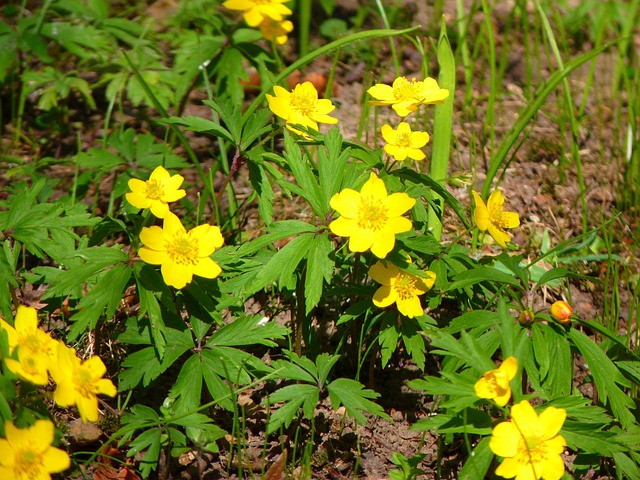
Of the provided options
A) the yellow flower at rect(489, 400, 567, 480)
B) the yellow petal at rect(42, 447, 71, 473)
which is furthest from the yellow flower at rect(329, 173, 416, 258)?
the yellow petal at rect(42, 447, 71, 473)

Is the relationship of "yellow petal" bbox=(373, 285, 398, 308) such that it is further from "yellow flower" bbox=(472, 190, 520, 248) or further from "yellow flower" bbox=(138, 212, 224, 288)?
"yellow flower" bbox=(138, 212, 224, 288)

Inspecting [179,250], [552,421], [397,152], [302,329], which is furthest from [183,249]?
[552,421]

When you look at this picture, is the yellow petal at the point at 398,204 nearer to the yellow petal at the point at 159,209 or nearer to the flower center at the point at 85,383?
the yellow petal at the point at 159,209

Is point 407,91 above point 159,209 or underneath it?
above

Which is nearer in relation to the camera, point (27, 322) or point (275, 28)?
point (27, 322)

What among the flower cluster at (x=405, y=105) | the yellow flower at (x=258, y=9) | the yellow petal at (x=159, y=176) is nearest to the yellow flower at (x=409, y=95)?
the flower cluster at (x=405, y=105)

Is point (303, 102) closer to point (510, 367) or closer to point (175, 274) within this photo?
point (175, 274)
